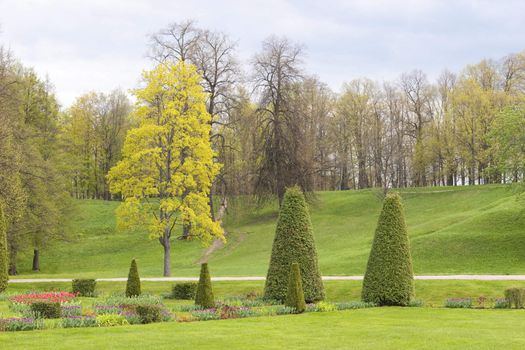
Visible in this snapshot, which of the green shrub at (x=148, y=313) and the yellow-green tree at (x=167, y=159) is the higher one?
the yellow-green tree at (x=167, y=159)

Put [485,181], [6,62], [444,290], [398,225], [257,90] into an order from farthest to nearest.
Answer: [485,181] → [257,90] → [6,62] → [444,290] → [398,225]

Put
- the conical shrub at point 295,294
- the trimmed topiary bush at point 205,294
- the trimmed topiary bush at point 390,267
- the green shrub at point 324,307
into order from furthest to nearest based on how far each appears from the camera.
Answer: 1. the trimmed topiary bush at point 390,267
2. the trimmed topiary bush at point 205,294
3. the green shrub at point 324,307
4. the conical shrub at point 295,294

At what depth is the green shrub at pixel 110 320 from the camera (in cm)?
1666

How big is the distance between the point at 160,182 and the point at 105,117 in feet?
139

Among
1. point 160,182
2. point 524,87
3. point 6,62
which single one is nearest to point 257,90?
point 160,182

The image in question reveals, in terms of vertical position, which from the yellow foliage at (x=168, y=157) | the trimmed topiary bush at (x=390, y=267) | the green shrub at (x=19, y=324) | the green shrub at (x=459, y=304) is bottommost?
the green shrub at (x=459, y=304)

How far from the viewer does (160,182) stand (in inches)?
1483


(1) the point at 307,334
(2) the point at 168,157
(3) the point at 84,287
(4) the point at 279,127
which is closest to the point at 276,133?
(4) the point at 279,127

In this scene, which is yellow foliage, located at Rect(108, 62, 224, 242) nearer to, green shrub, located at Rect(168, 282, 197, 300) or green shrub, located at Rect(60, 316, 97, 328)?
green shrub, located at Rect(168, 282, 197, 300)

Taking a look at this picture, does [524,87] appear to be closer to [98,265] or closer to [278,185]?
[278,185]

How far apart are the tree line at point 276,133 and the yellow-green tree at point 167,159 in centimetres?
169

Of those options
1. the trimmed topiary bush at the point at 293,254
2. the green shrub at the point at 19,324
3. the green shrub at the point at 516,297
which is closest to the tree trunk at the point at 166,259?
the trimmed topiary bush at the point at 293,254

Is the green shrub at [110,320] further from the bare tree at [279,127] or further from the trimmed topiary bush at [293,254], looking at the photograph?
the bare tree at [279,127]

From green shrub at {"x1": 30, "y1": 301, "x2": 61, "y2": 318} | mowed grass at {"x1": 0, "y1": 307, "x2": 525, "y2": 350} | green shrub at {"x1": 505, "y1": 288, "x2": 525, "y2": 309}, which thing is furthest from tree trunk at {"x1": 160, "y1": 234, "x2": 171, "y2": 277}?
green shrub at {"x1": 505, "y1": 288, "x2": 525, "y2": 309}
